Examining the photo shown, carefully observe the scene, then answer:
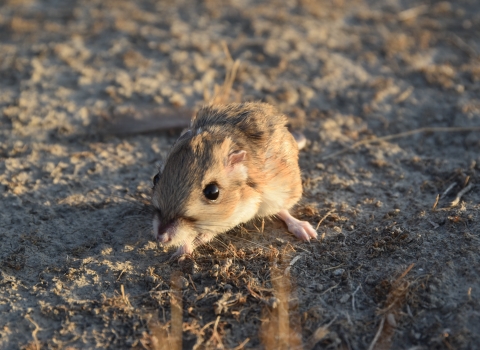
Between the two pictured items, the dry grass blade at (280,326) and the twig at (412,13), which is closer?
the dry grass blade at (280,326)

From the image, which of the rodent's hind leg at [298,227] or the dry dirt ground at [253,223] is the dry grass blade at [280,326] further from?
the rodent's hind leg at [298,227]

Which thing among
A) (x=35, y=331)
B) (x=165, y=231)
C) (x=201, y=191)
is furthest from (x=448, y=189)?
(x=35, y=331)

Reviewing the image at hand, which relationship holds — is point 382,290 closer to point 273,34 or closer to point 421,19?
point 273,34

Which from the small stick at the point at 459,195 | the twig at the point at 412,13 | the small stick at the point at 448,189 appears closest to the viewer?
the small stick at the point at 459,195

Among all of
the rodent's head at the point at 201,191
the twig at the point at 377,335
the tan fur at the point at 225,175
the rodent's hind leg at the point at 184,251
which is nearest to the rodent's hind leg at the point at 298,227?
the tan fur at the point at 225,175

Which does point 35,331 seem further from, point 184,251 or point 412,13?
point 412,13

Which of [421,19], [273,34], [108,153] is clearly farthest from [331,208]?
[421,19]

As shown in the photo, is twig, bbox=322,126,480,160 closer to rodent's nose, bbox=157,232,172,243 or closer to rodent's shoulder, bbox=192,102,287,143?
rodent's shoulder, bbox=192,102,287,143
